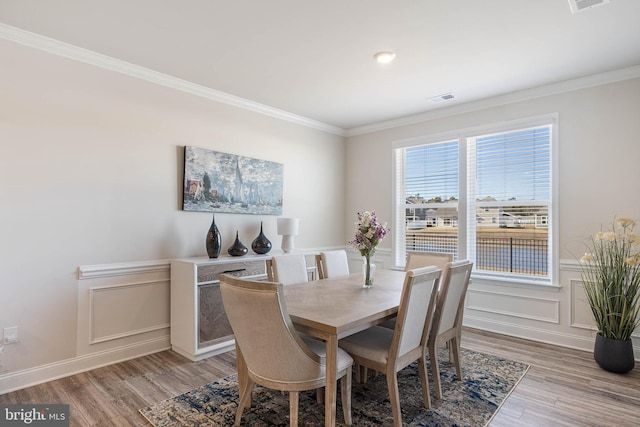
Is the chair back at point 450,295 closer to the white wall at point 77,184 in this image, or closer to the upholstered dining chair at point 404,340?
the upholstered dining chair at point 404,340

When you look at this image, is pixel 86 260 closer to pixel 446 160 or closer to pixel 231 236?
pixel 231 236

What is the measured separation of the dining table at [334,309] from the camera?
183 centimetres

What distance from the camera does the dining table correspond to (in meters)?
1.83

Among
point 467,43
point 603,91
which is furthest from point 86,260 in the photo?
point 603,91

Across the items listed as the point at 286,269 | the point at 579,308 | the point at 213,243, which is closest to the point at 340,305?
the point at 286,269

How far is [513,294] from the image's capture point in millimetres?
3859

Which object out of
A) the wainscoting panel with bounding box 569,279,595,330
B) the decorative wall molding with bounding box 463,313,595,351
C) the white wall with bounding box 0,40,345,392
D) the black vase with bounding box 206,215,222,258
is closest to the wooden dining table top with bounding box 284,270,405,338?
the black vase with bounding box 206,215,222,258

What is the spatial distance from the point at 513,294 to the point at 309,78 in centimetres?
325

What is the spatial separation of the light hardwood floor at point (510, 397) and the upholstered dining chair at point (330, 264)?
1.17m

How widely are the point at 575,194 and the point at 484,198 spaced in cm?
91

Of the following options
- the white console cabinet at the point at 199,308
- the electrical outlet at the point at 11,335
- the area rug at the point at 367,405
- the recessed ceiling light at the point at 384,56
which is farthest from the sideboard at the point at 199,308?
the recessed ceiling light at the point at 384,56

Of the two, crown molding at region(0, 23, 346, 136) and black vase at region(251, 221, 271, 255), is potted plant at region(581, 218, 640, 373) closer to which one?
black vase at region(251, 221, 271, 255)

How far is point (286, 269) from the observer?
9.78 feet

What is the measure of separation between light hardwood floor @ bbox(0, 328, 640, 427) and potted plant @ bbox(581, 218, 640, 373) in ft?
0.51
